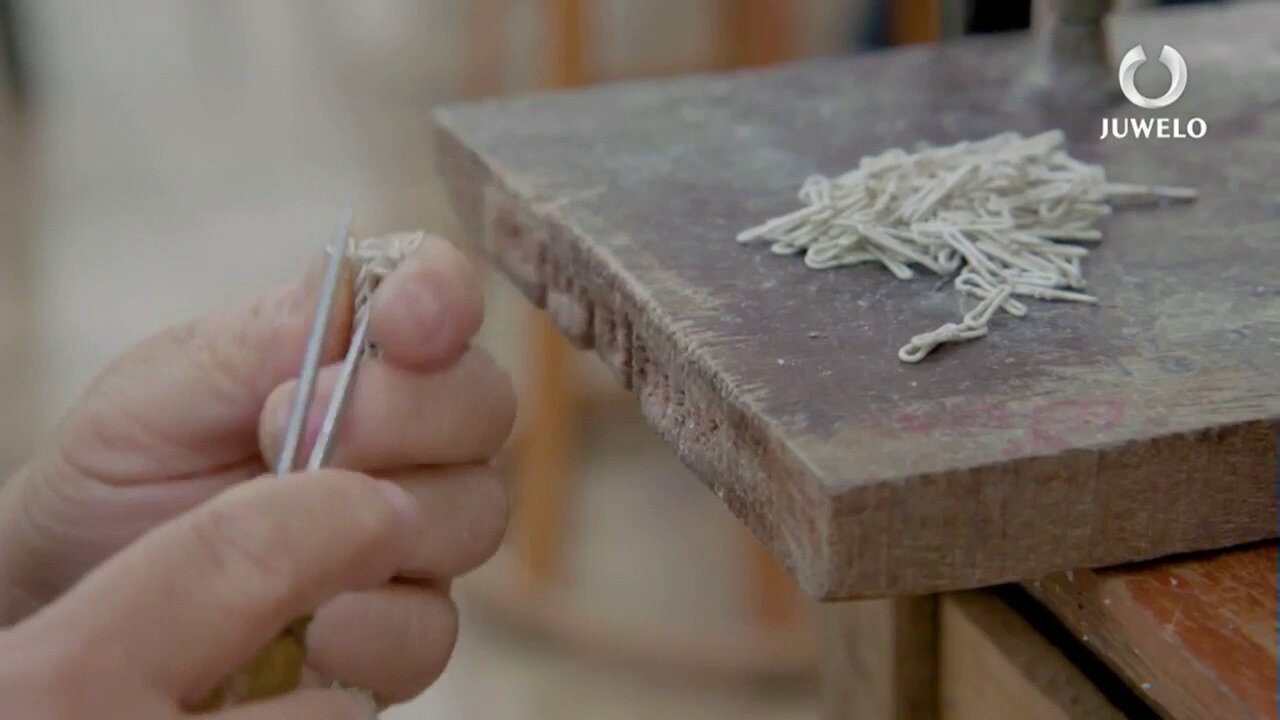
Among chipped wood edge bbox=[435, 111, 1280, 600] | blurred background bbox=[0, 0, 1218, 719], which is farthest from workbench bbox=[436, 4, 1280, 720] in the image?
blurred background bbox=[0, 0, 1218, 719]

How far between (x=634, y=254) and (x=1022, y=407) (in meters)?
0.21

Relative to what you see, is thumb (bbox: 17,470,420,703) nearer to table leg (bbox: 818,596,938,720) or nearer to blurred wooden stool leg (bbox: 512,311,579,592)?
table leg (bbox: 818,596,938,720)

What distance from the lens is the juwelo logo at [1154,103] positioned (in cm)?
79

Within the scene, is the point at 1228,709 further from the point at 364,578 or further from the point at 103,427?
the point at 103,427

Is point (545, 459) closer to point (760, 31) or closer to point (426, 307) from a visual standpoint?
point (760, 31)

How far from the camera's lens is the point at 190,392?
1.98 ft

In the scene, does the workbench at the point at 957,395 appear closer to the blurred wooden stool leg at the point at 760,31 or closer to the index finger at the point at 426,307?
the index finger at the point at 426,307

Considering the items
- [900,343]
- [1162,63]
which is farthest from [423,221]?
[900,343]

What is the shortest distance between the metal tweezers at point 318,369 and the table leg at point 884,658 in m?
0.26

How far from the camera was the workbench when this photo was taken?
0.45 m

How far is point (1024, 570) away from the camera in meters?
0.46

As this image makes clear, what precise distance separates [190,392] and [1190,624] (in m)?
0.38

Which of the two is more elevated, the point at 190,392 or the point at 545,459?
the point at 190,392

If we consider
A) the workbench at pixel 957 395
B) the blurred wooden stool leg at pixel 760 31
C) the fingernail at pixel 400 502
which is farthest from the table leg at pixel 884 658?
the blurred wooden stool leg at pixel 760 31
